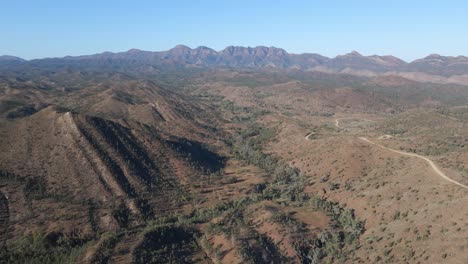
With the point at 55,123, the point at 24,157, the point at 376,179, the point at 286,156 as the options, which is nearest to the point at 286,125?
the point at 286,156

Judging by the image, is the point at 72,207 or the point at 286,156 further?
the point at 286,156

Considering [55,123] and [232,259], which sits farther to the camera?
[55,123]

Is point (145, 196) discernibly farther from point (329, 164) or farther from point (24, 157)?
point (329, 164)

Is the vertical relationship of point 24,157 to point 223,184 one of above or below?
above

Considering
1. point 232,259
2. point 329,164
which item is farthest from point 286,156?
point 232,259

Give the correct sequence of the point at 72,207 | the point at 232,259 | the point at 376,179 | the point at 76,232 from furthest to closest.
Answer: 1. the point at 376,179
2. the point at 72,207
3. the point at 76,232
4. the point at 232,259

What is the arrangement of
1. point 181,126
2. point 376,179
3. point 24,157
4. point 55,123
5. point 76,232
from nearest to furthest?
1. point 76,232
2. point 376,179
3. point 24,157
4. point 55,123
5. point 181,126

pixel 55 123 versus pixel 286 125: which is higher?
pixel 55 123

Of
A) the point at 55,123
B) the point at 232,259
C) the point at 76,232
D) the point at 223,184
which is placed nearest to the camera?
the point at 232,259

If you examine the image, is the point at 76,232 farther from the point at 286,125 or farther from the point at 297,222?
the point at 286,125
